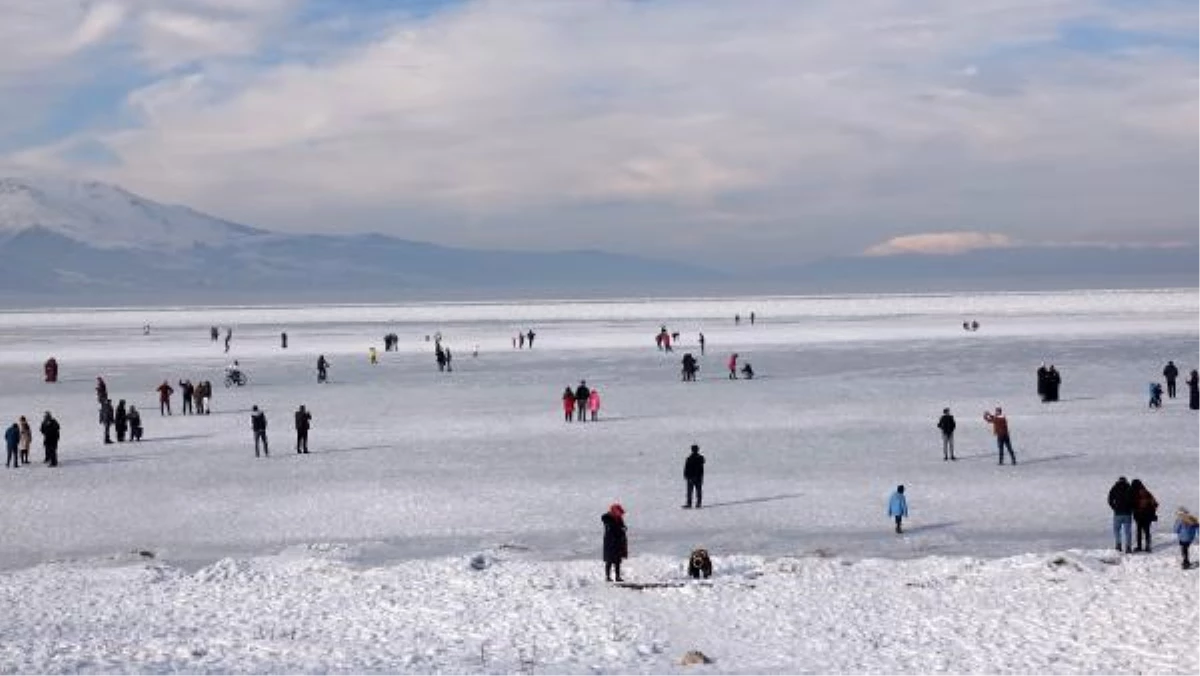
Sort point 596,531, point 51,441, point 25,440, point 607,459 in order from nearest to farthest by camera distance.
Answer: point 596,531
point 607,459
point 51,441
point 25,440

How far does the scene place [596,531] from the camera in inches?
747

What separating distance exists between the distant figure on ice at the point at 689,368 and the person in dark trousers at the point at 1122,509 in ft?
79.8

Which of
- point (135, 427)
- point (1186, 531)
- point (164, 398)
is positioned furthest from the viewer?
point (164, 398)

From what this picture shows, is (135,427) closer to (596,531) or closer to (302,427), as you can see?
(302,427)

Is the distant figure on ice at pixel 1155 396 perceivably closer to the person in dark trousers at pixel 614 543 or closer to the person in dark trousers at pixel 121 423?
the person in dark trousers at pixel 614 543

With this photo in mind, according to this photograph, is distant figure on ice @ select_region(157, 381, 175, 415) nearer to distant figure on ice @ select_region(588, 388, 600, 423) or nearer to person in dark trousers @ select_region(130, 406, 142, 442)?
person in dark trousers @ select_region(130, 406, 142, 442)

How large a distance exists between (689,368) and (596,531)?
22.6 meters

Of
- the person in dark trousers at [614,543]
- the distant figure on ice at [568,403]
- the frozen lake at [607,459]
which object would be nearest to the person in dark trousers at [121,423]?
the frozen lake at [607,459]

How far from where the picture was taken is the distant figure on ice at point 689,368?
41.0 metres

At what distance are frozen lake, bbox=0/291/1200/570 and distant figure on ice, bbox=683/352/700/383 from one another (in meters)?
0.50

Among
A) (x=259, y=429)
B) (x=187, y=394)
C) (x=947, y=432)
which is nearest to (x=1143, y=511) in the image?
(x=947, y=432)

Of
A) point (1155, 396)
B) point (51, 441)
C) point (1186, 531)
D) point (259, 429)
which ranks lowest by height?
point (1186, 531)

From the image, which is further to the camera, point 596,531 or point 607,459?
point 607,459

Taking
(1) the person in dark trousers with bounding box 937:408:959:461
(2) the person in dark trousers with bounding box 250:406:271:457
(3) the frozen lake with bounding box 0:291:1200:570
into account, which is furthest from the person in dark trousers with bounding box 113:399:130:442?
(1) the person in dark trousers with bounding box 937:408:959:461
